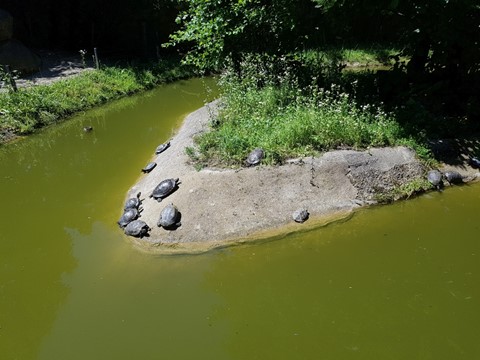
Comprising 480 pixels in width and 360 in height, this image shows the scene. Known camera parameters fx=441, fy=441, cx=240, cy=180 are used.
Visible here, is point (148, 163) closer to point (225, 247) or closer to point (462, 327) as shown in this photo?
point (225, 247)

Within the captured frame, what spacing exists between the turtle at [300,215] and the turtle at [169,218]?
5.87 feet

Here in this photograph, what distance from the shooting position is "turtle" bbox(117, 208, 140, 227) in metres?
6.91

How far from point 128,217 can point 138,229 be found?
0.42m

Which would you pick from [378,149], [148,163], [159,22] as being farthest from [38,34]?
[378,149]

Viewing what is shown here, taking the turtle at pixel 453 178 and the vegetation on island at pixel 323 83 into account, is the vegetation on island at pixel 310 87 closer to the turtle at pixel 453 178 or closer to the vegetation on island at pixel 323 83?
the vegetation on island at pixel 323 83

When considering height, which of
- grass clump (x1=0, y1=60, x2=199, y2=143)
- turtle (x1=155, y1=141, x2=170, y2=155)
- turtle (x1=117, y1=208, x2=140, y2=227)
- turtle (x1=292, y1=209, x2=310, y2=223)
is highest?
turtle (x1=292, y1=209, x2=310, y2=223)

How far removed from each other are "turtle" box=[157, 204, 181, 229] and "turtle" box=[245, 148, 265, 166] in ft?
5.06

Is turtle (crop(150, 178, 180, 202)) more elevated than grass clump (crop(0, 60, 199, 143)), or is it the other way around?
turtle (crop(150, 178, 180, 202))

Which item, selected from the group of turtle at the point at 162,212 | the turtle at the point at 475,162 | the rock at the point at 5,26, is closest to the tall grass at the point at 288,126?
the group of turtle at the point at 162,212

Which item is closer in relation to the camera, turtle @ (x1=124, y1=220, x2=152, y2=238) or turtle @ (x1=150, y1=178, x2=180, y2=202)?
turtle @ (x1=124, y1=220, x2=152, y2=238)

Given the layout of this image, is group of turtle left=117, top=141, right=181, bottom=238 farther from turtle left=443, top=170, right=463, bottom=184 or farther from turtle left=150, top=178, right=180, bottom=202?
turtle left=443, top=170, right=463, bottom=184

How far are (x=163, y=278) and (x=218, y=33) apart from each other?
7.18 m

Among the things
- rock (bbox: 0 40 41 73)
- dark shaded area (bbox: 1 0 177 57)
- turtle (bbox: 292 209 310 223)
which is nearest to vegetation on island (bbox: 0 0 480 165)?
turtle (bbox: 292 209 310 223)

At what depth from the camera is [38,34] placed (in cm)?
1864
